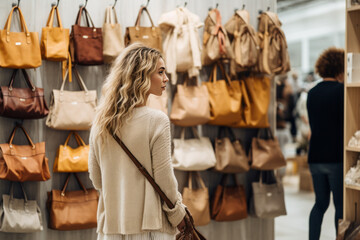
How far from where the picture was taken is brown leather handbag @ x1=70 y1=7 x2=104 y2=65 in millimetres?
3744

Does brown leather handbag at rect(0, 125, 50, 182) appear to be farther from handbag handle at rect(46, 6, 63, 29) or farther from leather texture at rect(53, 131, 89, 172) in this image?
handbag handle at rect(46, 6, 63, 29)

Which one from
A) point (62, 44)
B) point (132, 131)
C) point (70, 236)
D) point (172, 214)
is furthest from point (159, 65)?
point (70, 236)

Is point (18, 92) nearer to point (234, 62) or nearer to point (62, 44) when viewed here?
point (62, 44)

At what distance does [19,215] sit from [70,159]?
0.55 m

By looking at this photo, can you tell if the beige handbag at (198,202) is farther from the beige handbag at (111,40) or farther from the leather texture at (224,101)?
the beige handbag at (111,40)

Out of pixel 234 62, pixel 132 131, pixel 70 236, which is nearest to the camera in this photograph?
pixel 132 131

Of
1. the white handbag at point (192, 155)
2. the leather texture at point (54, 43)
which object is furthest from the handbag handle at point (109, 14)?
the white handbag at point (192, 155)

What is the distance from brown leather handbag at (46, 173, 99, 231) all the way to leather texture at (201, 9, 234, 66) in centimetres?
149

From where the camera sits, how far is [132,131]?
227 cm

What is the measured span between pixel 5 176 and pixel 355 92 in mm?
2588

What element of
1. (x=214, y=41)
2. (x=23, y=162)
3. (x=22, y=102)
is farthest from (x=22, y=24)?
(x=214, y=41)

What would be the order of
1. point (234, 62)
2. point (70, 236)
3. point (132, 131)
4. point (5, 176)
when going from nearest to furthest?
point (132, 131), point (5, 176), point (70, 236), point (234, 62)

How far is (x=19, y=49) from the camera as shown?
3529 millimetres

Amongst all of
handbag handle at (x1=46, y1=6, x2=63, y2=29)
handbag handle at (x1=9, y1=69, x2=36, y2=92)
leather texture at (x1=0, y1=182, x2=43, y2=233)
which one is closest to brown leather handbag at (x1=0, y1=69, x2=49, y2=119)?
handbag handle at (x1=9, y1=69, x2=36, y2=92)
